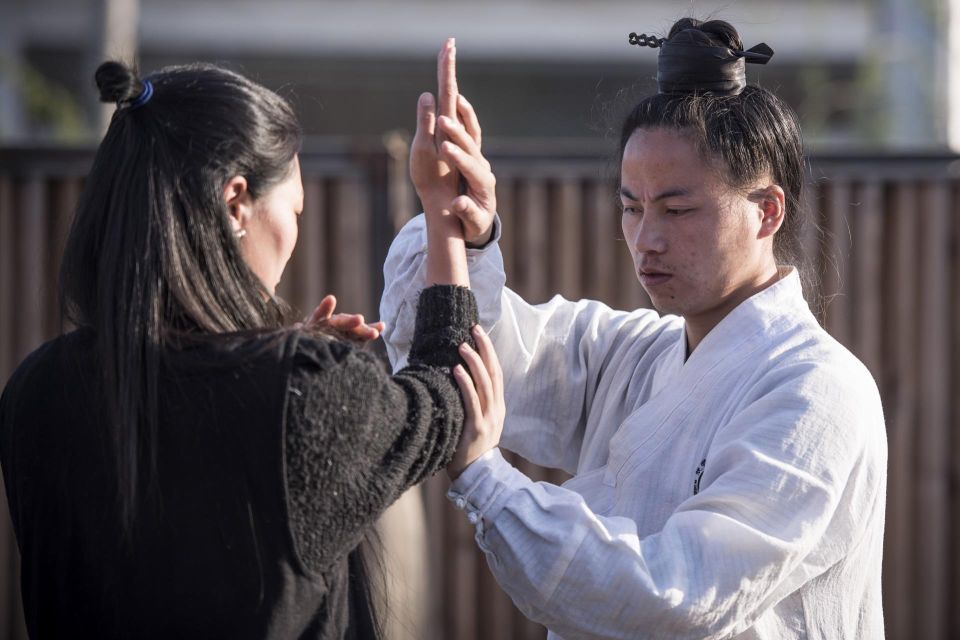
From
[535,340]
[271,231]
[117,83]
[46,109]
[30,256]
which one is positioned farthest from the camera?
[46,109]

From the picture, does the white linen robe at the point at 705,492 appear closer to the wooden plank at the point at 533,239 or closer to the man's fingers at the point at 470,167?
the man's fingers at the point at 470,167

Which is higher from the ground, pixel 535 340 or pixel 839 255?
pixel 839 255

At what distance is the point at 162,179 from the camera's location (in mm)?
1598

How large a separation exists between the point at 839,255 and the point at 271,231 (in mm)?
3206

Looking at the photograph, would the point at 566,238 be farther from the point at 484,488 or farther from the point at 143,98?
the point at 143,98

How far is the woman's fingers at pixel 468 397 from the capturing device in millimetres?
1726

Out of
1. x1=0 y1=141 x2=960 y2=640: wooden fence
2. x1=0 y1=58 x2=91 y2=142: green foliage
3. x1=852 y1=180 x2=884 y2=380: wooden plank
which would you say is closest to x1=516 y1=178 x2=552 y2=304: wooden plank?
x1=0 y1=141 x2=960 y2=640: wooden fence

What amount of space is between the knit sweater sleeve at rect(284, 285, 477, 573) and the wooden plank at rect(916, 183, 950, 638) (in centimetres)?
336

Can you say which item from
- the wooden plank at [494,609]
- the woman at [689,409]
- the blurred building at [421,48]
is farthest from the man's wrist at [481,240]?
the blurred building at [421,48]

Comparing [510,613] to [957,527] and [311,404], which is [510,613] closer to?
[957,527]

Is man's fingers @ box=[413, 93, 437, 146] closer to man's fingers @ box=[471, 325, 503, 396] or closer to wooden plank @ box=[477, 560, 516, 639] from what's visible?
man's fingers @ box=[471, 325, 503, 396]

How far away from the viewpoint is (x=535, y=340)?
2.26 m

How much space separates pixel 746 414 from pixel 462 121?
2.32ft

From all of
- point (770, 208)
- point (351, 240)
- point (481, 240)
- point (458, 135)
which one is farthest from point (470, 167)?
point (351, 240)
